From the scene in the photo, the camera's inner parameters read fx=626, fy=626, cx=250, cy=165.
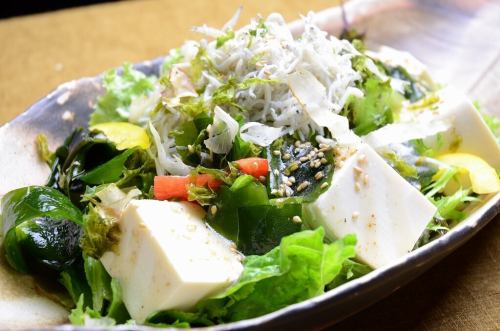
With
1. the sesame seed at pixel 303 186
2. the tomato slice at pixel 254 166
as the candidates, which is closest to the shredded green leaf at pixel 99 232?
the tomato slice at pixel 254 166

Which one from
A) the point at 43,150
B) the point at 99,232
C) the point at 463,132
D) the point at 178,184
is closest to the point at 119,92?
the point at 43,150

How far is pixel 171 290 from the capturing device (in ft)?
6.79

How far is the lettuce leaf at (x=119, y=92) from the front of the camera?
131 inches

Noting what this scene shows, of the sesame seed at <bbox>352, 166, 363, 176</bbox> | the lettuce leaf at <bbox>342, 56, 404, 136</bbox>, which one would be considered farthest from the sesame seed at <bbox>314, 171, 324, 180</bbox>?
the lettuce leaf at <bbox>342, 56, 404, 136</bbox>

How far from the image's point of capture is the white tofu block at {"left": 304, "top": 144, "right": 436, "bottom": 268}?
2.38 metres

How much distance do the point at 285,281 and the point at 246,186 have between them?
0.41 metres

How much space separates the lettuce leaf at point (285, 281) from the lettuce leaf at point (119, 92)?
4.67 feet

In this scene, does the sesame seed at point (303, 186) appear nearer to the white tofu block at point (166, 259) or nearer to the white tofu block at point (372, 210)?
the white tofu block at point (372, 210)

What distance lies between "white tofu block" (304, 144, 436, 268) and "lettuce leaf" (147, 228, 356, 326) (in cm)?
20

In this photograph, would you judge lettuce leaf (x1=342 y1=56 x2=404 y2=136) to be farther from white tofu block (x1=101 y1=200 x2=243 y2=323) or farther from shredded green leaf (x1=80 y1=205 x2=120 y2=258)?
shredded green leaf (x1=80 y1=205 x2=120 y2=258)

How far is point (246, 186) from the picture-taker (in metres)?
2.43

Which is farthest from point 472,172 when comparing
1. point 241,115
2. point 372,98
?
point 241,115

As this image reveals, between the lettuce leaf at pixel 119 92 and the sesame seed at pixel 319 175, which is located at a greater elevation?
the sesame seed at pixel 319 175

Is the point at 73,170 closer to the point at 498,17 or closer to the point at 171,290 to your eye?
the point at 171,290
